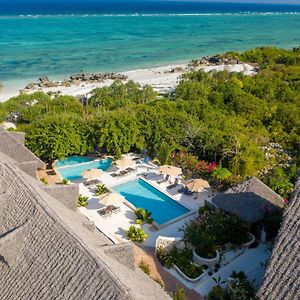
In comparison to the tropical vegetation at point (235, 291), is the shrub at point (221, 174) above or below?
below

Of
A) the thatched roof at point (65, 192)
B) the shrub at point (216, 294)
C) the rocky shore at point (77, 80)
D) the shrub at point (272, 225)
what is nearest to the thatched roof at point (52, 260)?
the thatched roof at point (65, 192)

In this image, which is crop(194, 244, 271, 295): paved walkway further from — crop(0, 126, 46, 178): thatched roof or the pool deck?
crop(0, 126, 46, 178): thatched roof

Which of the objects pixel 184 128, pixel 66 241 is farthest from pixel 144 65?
pixel 66 241

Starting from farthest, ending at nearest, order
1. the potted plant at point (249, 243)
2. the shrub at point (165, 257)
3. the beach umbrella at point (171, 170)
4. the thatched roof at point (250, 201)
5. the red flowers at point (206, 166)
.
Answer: the red flowers at point (206, 166) → the beach umbrella at point (171, 170) → the thatched roof at point (250, 201) → the potted plant at point (249, 243) → the shrub at point (165, 257)

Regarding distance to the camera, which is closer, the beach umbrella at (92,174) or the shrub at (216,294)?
the shrub at (216,294)

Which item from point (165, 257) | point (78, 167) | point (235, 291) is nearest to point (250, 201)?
point (165, 257)

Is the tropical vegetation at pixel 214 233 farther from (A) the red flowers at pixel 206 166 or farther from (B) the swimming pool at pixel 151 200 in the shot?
(A) the red flowers at pixel 206 166

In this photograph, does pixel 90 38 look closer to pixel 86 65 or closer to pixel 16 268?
pixel 86 65

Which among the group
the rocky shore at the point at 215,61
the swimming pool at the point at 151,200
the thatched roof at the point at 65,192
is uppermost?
the thatched roof at the point at 65,192

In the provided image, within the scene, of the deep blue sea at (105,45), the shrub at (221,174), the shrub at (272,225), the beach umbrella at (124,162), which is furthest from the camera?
the deep blue sea at (105,45)
